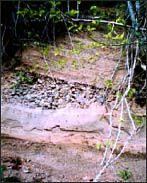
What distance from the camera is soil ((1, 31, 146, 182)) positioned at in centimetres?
208

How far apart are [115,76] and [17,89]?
2.21ft

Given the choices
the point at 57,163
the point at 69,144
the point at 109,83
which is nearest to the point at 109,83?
the point at 109,83

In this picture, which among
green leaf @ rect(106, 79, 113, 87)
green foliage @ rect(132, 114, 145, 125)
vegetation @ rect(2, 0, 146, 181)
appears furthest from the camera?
green foliage @ rect(132, 114, 145, 125)

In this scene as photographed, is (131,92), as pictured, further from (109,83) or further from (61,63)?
(61,63)

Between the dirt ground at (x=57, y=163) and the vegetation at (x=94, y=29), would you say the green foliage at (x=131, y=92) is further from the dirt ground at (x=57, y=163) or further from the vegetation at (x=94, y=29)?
the dirt ground at (x=57, y=163)

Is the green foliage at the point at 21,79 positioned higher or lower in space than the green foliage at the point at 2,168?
higher

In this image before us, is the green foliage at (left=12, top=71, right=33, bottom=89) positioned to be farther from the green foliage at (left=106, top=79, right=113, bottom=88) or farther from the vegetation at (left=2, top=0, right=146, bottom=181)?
the green foliage at (left=106, top=79, right=113, bottom=88)

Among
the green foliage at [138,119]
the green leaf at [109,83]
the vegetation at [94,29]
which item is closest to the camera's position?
the vegetation at [94,29]

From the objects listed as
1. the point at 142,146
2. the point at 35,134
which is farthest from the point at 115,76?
the point at 35,134

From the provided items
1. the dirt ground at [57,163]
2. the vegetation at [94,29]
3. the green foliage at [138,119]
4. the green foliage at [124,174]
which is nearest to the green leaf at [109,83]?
the vegetation at [94,29]

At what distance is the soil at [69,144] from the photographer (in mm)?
2080

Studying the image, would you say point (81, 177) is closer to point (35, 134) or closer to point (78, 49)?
point (35, 134)

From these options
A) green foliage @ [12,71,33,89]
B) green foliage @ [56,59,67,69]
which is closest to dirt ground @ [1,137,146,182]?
green foliage @ [12,71,33,89]

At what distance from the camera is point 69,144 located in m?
2.24
